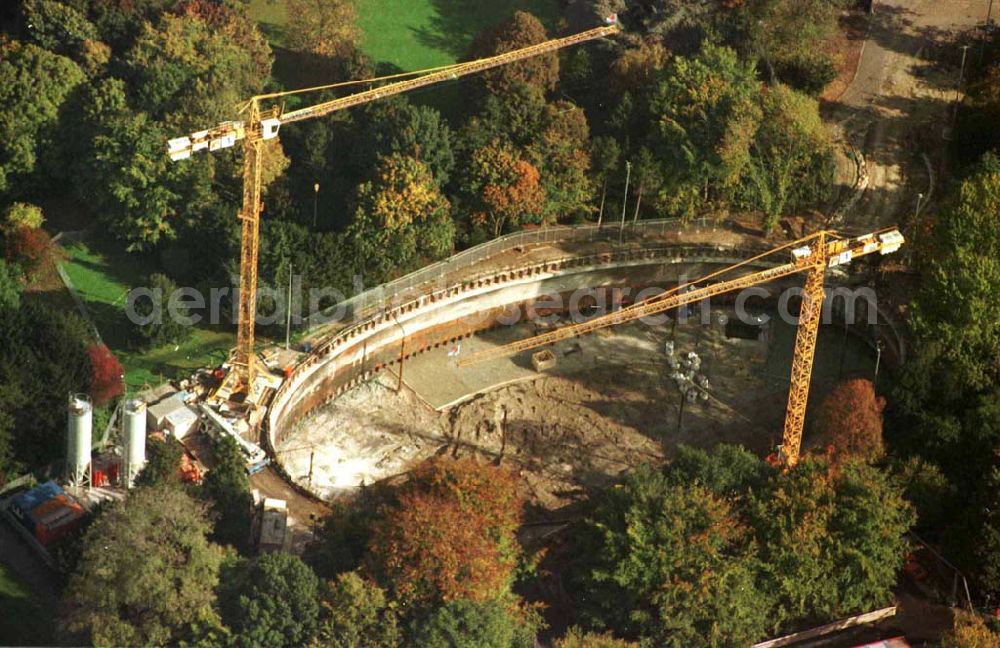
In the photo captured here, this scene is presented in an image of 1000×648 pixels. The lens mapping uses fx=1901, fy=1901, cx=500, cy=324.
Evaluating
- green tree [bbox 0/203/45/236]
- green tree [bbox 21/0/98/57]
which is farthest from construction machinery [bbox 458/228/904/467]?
green tree [bbox 21/0/98/57]

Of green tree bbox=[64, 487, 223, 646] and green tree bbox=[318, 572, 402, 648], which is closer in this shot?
green tree bbox=[64, 487, 223, 646]

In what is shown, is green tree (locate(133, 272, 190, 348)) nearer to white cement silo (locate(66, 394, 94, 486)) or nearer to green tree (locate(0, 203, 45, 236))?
green tree (locate(0, 203, 45, 236))

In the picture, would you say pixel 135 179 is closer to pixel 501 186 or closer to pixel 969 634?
pixel 501 186

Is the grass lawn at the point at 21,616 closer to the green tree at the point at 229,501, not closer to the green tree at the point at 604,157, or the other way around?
the green tree at the point at 229,501

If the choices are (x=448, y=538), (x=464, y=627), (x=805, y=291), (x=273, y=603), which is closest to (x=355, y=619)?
(x=273, y=603)

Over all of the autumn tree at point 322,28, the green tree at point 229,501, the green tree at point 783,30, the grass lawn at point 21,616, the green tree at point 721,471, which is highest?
the green tree at point 783,30

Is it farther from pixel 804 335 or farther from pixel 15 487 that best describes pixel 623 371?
pixel 15 487

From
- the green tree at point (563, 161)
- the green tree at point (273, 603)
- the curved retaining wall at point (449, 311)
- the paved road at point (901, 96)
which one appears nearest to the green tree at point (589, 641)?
the green tree at point (273, 603)
